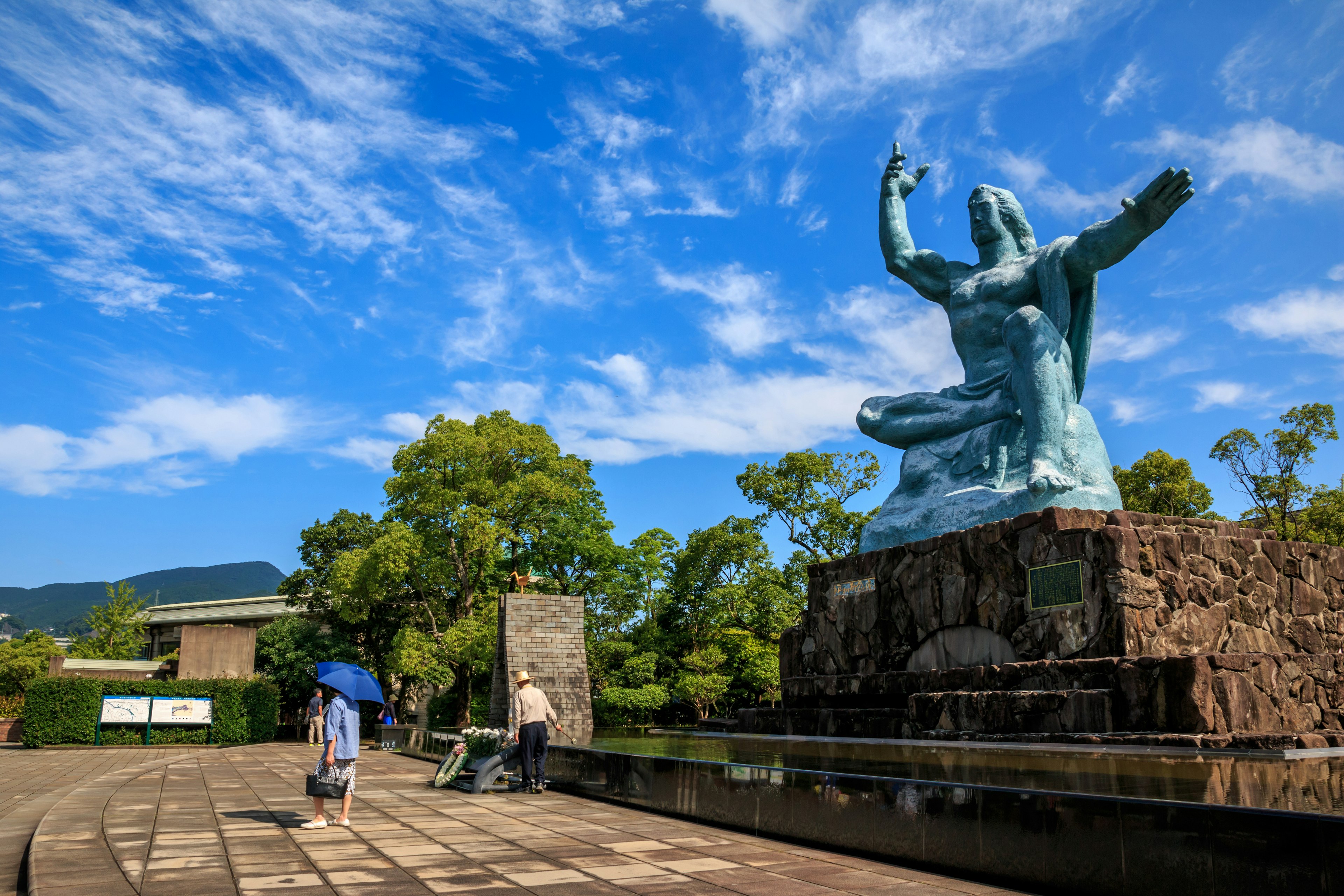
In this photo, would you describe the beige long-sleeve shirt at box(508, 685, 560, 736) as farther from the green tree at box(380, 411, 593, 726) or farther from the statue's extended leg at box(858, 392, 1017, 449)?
the green tree at box(380, 411, 593, 726)

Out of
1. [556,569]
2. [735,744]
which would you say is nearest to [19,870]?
[735,744]

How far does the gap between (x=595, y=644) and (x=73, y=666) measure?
15.9m

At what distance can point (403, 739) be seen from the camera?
688 inches

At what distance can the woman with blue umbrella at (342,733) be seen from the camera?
19.7 ft

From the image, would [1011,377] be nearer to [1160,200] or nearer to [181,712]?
[1160,200]

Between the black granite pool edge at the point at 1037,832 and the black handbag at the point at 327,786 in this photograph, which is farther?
the black handbag at the point at 327,786

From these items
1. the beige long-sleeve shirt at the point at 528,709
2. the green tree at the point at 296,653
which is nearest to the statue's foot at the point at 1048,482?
the beige long-sleeve shirt at the point at 528,709

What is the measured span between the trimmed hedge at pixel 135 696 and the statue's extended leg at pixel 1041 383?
819 inches

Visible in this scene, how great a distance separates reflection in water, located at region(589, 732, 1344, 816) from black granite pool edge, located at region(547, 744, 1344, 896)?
16cm

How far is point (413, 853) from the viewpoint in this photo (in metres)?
5.02

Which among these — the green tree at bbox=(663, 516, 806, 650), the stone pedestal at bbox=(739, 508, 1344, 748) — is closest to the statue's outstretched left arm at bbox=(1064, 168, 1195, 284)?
the stone pedestal at bbox=(739, 508, 1344, 748)

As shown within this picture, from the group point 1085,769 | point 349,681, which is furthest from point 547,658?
point 1085,769

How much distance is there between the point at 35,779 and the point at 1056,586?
12.6 m

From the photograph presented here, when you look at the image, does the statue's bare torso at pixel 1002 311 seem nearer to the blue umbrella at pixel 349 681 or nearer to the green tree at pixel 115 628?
the blue umbrella at pixel 349 681
